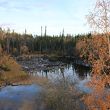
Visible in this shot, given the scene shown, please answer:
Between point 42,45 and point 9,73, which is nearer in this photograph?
point 9,73

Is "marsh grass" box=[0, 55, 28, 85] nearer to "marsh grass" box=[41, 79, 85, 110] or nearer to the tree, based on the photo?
"marsh grass" box=[41, 79, 85, 110]

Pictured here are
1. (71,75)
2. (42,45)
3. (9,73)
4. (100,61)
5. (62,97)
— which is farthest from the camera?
(42,45)

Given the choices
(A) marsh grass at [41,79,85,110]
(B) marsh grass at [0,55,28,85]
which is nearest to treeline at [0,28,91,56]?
(B) marsh grass at [0,55,28,85]

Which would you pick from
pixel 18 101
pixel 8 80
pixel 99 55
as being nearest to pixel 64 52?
pixel 8 80

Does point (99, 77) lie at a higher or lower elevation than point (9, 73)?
higher

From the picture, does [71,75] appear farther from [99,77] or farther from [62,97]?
[99,77]

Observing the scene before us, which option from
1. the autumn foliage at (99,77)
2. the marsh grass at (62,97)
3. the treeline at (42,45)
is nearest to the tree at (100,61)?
the autumn foliage at (99,77)

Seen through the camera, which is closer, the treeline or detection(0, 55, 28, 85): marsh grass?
detection(0, 55, 28, 85): marsh grass

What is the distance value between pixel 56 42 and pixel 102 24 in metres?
133

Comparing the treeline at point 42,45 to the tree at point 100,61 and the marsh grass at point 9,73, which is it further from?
the tree at point 100,61

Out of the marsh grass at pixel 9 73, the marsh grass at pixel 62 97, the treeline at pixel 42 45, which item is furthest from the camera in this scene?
the treeline at pixel 42 45

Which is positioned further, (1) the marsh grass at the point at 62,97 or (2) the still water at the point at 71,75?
(2) the still water at the point at 71,75

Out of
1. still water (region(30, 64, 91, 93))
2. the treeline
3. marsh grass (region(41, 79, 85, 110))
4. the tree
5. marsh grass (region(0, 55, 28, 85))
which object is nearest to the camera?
the tree

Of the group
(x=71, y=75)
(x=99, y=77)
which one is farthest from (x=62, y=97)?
(x=71, y=75)
